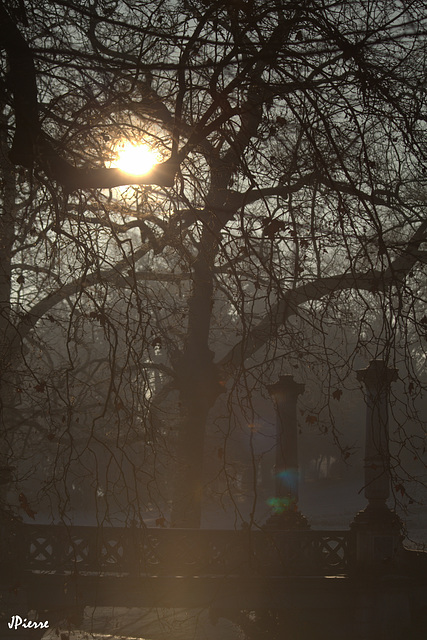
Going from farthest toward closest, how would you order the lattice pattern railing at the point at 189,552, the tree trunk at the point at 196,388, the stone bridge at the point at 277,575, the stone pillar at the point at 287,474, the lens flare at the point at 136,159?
the tree trunk at the point at 196,388, the stone pillar at the point at 287,474, the lattice pattern railing at the point at 189,552, the stone bridge at the point at 277,575, the lens flare at the point at 136,159

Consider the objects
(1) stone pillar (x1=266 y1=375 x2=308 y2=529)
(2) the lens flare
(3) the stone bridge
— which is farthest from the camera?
(1) stone pillar (x1=266 y1=375 x2=308 y2=529)

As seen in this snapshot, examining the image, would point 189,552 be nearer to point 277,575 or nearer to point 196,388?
point 277,575

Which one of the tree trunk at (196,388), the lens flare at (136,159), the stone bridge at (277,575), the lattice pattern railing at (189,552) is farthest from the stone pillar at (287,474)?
the lens flare at (136,159)

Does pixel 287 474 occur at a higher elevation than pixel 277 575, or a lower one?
higher

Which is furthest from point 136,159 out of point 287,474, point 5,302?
point 287,474

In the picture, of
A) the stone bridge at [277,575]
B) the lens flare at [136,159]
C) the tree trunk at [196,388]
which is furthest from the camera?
the tree trunk at [196,388]

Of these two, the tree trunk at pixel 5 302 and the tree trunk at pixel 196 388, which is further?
the tree trunk at pixel 196 388

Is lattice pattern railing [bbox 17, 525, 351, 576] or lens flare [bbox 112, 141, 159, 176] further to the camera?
lattice pattern railing [bbox 17, 525, 351, 576]

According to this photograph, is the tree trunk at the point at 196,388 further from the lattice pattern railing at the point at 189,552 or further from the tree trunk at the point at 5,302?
the tree trunk at the point at 5,302

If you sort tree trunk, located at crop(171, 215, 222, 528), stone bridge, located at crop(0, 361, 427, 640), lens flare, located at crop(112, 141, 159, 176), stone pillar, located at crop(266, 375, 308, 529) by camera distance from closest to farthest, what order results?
lens flare, located at crop(112, 141, 159, 176) < stone bridge, located at crop(0, 361, 427, 640) < stone pillar, located at crop(266, 375, 308, 529) < tree trunk, located at crop(171, 215, 222, 528)

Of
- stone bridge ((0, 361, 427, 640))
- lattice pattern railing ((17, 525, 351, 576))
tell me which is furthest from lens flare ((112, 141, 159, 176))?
lattice pattern railing ((17, 525, 351, 576))

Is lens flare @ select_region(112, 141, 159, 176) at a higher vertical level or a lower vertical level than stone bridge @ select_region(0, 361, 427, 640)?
higher

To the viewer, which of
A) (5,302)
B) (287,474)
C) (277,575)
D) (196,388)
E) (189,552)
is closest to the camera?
(5,302)

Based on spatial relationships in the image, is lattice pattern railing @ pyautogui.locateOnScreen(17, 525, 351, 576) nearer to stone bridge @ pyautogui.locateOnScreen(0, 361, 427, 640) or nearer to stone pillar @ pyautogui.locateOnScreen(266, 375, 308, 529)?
stone bridge @ pyautogui.locateOnScreen(0, 361, 427, 640)
